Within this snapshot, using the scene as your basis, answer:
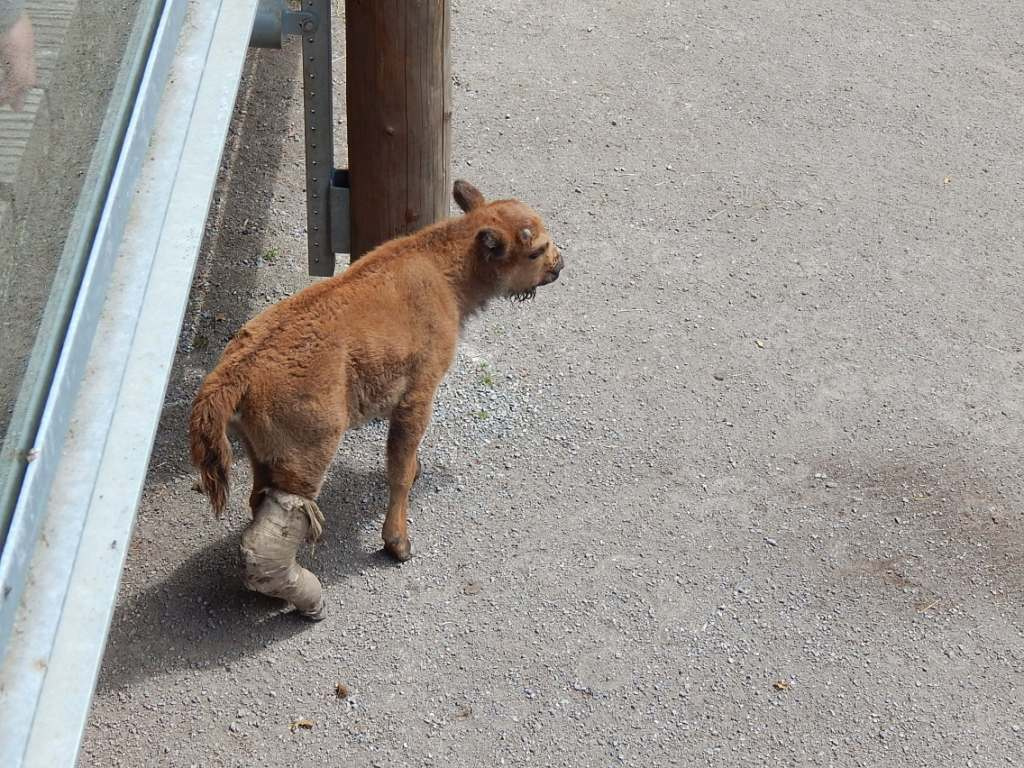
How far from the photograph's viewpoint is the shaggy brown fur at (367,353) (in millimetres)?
4566

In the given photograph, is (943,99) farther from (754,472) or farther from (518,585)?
(518,585)

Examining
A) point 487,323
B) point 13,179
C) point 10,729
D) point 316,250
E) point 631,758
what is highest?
point 13,179

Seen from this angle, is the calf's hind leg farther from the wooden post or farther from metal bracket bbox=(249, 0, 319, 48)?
metal bracket bbox=(249, 0, 319, 48)

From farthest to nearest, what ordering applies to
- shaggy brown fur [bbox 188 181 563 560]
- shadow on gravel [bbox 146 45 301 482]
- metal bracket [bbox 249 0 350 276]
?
1. shadow on gravel [bbox 146 45 301 482]
2. metal bracket [bbox 249 0 350 276]
3. shaggy brown fur [bbox 188 181 563 560]

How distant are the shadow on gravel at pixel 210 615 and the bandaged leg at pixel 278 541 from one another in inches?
11.9

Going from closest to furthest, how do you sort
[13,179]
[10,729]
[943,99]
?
[10,729] → [13,179] → [943,99]

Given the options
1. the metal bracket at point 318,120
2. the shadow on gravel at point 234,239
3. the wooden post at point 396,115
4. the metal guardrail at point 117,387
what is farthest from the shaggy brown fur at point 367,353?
the shadow on gravel at point 234,239

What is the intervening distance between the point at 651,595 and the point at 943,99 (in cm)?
564

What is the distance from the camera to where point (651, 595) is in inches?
214

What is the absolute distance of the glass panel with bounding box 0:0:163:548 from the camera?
2.78 m

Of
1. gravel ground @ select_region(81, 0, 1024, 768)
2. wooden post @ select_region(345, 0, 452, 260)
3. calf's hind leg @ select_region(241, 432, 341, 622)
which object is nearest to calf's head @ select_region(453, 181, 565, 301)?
wooden post @ select_region(345, 0, 452, 260)

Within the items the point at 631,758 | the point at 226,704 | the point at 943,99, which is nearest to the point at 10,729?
the point at 226,704

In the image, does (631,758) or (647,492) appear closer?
(631,758)

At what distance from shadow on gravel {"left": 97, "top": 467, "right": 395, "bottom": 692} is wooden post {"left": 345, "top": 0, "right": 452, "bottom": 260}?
1626 mm
